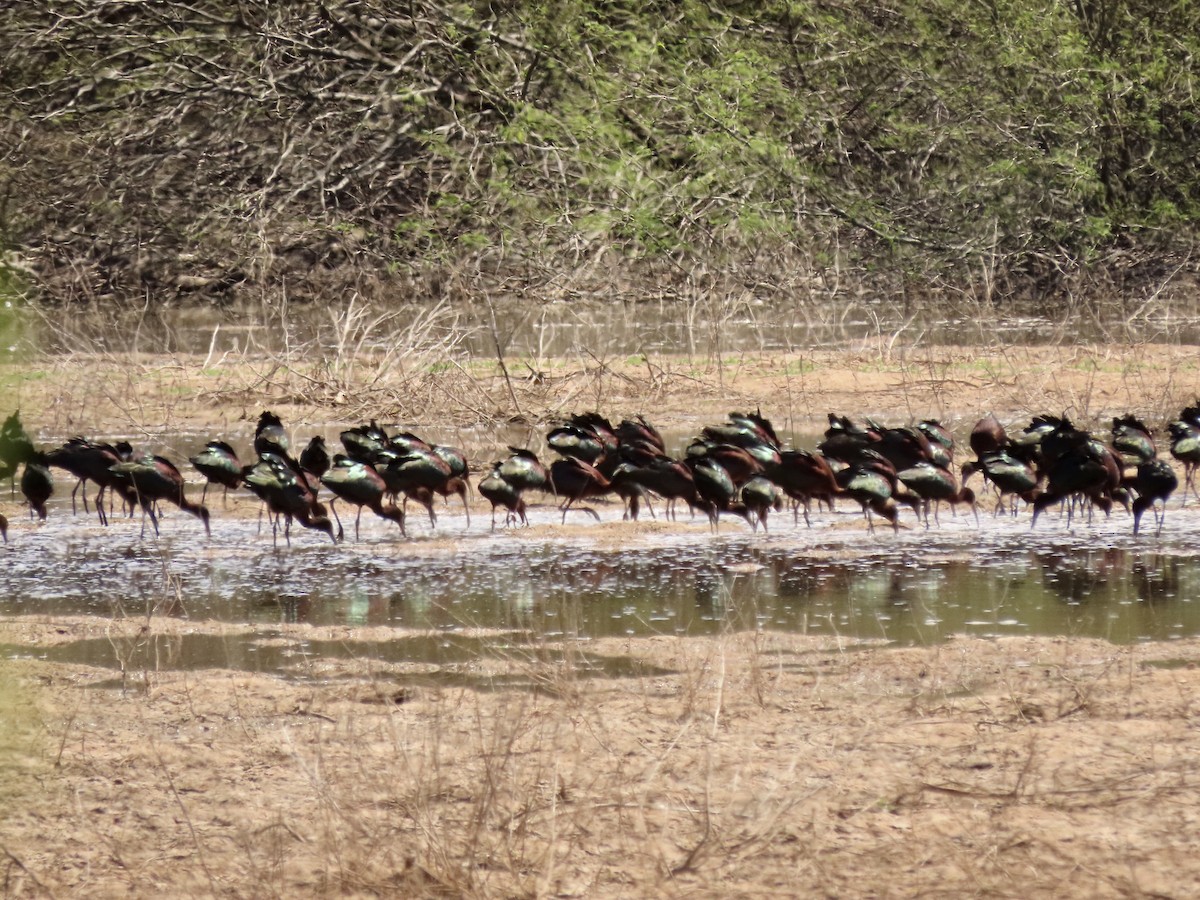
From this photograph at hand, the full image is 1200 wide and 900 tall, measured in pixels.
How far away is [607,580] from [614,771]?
3.35m

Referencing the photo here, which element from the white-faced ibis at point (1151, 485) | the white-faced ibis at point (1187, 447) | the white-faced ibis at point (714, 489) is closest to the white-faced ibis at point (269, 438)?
the white-faced ibis at point (714, 489)

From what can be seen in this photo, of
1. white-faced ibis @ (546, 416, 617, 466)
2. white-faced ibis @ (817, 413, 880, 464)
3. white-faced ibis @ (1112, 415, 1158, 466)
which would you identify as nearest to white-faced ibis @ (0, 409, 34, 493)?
white-faced ibis @ (817, 413, 880, 464)

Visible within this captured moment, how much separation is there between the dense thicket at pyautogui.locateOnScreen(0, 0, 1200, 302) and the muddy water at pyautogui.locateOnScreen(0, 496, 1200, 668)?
42.8ft

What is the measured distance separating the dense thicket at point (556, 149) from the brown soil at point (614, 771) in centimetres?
1611

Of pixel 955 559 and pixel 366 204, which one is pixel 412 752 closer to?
pixel 955 559

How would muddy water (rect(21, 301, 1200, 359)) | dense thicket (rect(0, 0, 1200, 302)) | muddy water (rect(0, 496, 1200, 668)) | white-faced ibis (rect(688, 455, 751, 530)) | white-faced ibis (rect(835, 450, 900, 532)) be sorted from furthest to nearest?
dense thicket (rect(0, 0, 1200, 302))
muddy water (rect(21, 301, 1200, 359))
white-faced ibis (rect(688, 455, 751, 530))
white-faced ibis (rect(835, 450, 900, 532))
muddy water (rect(0, 496, 1200, 668))

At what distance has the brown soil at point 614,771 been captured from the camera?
13.6 feet

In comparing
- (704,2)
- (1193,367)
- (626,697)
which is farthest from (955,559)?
(704,2)

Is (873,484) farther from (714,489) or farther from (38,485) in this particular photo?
(38,485)

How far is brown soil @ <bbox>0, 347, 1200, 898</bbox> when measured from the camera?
4.16 meters

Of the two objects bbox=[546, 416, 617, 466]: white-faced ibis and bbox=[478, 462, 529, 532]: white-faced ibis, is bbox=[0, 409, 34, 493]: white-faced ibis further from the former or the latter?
bbox=[546, 416, 617, 466]: white-faced ibis

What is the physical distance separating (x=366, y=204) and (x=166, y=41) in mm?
3372

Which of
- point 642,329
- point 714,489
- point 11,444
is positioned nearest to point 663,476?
point 714,489

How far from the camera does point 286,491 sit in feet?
29.3
